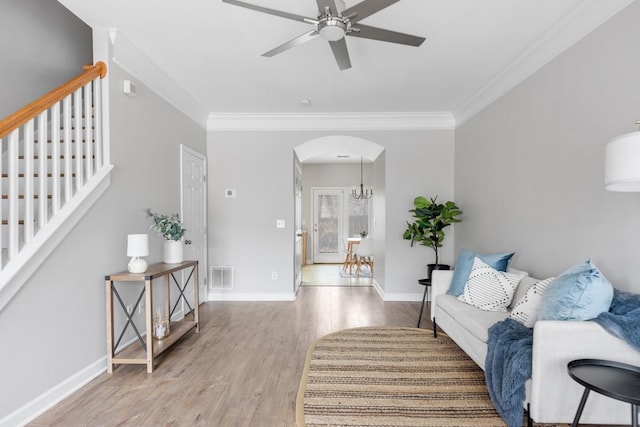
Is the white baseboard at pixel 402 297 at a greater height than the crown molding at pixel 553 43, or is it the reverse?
the crown molding at pixel 553 43

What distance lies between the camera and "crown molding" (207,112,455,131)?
5.06 m

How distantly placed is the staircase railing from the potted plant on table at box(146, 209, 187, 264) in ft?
2.37

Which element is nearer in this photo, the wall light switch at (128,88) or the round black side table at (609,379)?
the round black side table at (609,379)

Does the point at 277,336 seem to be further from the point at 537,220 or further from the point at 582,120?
the point at 582,120

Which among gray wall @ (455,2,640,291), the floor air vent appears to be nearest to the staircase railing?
the floor air vent

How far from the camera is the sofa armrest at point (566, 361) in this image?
174cm

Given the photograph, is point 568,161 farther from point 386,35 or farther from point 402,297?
point 402,297

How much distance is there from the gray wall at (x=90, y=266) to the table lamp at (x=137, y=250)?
0.67ft

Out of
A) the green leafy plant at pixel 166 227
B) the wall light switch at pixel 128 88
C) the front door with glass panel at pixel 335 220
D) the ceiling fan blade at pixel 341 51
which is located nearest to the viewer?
the ceiling fan blade at pixel 341 51

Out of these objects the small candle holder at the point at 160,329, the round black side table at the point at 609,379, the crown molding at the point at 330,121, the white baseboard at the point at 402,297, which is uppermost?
the crown molding at the point at 330,121

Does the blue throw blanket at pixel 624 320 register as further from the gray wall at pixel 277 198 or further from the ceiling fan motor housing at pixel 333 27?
the gray wall at pixel 277 198

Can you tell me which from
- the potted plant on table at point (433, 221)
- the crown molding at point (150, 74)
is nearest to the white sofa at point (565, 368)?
the potted plant on table at point (433, 221)

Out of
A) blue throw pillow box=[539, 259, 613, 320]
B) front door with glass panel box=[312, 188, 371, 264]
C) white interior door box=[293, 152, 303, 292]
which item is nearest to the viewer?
blue throw pillow box=[539, 259, 613, 320]

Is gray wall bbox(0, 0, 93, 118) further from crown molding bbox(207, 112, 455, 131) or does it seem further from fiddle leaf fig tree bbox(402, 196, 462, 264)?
fiddle leaf fig tree bbox(402, 196, 462, 264)
